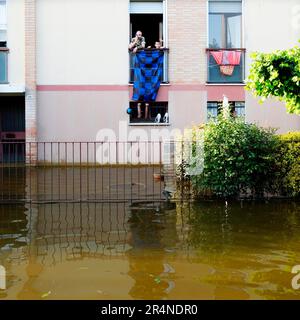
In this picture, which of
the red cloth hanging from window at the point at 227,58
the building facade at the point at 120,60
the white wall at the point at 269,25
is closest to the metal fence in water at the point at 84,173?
the building facade at the point at 120,60

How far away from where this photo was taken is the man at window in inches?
695

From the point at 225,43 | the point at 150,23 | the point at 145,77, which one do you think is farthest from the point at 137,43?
the point at 225,43

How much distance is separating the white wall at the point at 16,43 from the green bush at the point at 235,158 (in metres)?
9.44

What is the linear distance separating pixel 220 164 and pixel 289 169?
1.38 m

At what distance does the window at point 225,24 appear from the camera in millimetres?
18125

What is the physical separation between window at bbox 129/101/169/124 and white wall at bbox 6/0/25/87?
3942 mm

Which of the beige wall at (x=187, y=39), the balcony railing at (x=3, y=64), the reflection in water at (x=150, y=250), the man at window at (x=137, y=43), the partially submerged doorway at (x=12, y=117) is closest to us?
the reflection in water at (x=150, y=250)

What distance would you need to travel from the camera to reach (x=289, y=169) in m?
10.2

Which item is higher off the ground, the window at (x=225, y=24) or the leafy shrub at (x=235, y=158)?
the window at (x=225, y=24)

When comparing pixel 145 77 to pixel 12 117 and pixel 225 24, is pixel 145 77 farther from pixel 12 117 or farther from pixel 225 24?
pixel 12 117

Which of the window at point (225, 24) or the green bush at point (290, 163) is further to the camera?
the window at point (225, 24)

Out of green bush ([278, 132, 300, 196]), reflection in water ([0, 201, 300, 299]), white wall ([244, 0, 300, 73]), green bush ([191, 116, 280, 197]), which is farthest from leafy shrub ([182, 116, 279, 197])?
white wall ([244, 0, 300, 73])

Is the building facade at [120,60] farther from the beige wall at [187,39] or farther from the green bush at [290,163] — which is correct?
the green bush at [290,163]

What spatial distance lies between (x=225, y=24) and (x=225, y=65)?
148 cm
